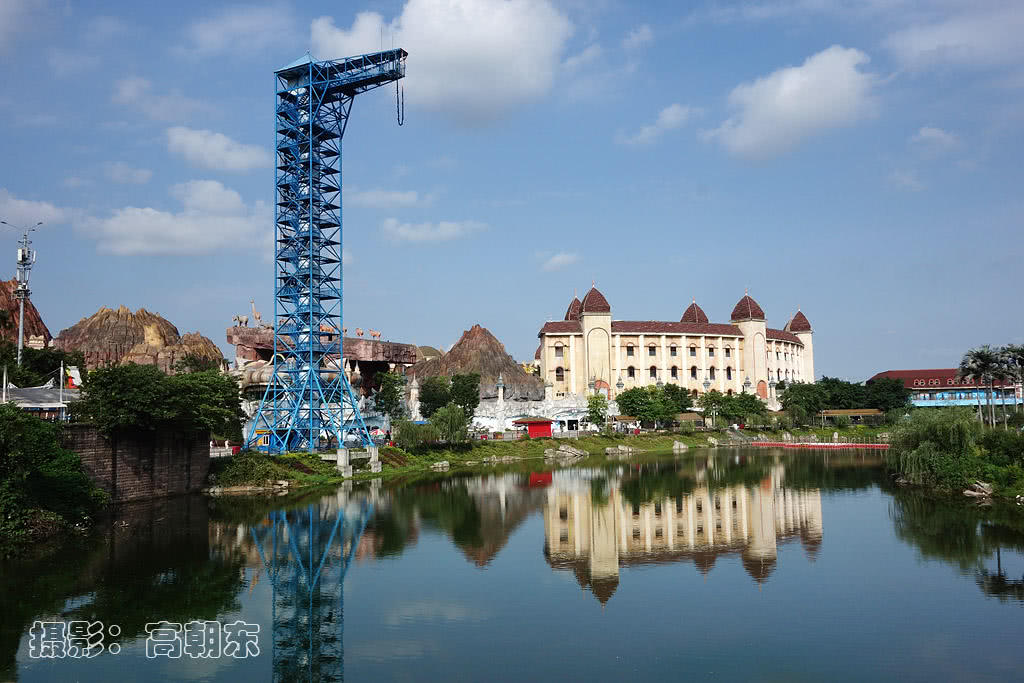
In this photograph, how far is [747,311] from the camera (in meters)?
97.1

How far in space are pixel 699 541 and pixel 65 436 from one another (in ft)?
72.9

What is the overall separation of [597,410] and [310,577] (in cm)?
5018

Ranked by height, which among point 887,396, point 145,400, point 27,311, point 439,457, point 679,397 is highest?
point 27,311

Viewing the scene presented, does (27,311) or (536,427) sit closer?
(536,427)

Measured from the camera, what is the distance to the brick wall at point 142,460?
91.2 feet

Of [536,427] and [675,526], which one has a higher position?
[536,427]

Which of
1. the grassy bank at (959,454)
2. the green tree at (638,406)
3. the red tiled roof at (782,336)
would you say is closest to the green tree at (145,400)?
the grassy bank at (959,454)

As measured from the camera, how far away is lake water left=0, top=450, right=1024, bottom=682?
42.7 feet

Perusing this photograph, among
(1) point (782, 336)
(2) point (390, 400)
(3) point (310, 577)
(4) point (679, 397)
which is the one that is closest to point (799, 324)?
(1) point (782, 336)

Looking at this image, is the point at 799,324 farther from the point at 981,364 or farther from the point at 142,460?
the point at 142,460

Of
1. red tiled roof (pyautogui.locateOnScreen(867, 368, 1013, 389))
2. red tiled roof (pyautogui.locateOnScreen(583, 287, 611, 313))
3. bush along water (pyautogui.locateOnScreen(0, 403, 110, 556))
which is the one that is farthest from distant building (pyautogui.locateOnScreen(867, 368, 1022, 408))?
bush along water (pyautogui.locateOnScreen(0, 403, 110, 556))

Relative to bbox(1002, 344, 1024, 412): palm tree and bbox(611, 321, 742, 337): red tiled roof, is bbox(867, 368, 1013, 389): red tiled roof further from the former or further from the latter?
bbox(1002, 344, 1024, 412): palm tree

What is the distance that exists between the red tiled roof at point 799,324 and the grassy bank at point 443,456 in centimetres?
3655

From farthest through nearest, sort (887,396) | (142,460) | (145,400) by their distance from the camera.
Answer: (887,396) → (142,460) → (145,400)
